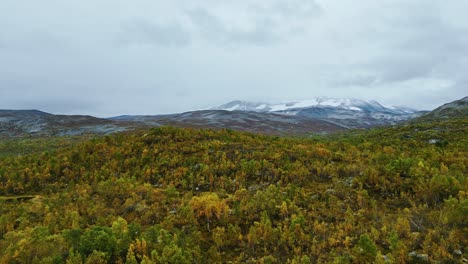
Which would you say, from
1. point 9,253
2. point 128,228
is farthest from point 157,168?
point 9,253

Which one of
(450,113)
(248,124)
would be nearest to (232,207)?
(450,113)

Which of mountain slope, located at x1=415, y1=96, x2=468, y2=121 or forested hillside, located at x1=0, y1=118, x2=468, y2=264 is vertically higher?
mountain slope, located at x1=415, y1=96, x2=468, y2=121

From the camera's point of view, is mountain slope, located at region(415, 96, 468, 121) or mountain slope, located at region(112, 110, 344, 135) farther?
mountain slope, located at region(112, 110, 344, 135)

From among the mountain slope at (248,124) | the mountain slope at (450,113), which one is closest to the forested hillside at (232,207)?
the mountain slope at (450,113)

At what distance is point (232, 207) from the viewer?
12.0 m


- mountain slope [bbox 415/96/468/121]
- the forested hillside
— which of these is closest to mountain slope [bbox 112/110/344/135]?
mountain slope [bbox 415/96/468/121]

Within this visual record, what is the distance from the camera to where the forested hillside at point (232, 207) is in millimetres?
8312

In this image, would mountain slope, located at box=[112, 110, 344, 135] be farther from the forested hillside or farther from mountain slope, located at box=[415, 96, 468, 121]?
the forested hillside

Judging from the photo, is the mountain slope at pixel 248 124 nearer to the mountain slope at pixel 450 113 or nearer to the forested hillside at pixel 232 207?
the mountain slope at pixel 450 113

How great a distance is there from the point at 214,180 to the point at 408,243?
9093 millimetres

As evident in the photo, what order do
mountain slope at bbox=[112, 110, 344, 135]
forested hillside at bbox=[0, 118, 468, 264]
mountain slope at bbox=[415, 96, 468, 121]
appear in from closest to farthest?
forested hillside at bbox=[0, 118, 468, 264]
mountain slope at bbox=[415, 96, 468, 121]
mountain slope at bbox=[112, 110, 344, 135]

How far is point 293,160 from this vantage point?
17750 millimetres

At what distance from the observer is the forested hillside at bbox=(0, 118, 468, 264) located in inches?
327

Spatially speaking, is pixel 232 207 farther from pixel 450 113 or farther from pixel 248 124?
pixel 248 124
